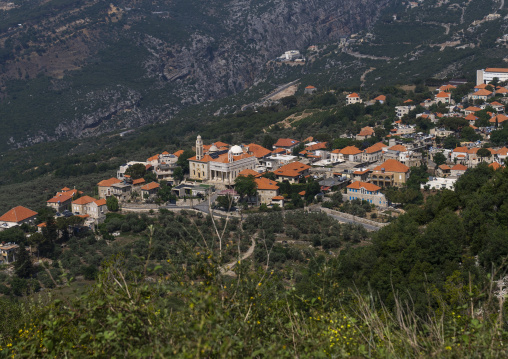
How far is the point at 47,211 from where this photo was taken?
121ft

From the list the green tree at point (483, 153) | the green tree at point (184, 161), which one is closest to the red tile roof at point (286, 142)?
the green tree at point (184, 161)

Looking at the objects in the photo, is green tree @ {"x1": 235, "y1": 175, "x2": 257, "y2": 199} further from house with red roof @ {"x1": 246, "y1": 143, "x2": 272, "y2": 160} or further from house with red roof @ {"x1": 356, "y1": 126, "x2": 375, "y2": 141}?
house with red roof @ {"x1": 356, "y1": 126, "x2": 375, "y2": 141}

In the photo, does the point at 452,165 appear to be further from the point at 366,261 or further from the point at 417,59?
the point at 417,59

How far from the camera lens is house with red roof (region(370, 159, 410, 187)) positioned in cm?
3844

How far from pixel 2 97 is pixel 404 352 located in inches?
3924

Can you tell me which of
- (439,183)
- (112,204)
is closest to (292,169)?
(439,183)

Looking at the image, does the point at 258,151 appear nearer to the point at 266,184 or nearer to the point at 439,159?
the point at 266,184

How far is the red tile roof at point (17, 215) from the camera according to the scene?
35000 mm

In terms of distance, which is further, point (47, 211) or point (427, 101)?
point (427, 101)

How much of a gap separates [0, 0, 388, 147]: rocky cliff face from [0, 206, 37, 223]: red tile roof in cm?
5338

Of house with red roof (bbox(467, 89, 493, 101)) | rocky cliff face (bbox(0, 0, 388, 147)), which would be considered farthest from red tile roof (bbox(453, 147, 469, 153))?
rocky cliff face (bbox(0, 0, 388, 147))

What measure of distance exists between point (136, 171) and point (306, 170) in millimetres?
12175

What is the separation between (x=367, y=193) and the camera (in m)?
36.6

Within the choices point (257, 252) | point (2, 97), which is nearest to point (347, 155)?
point (257, 252)
